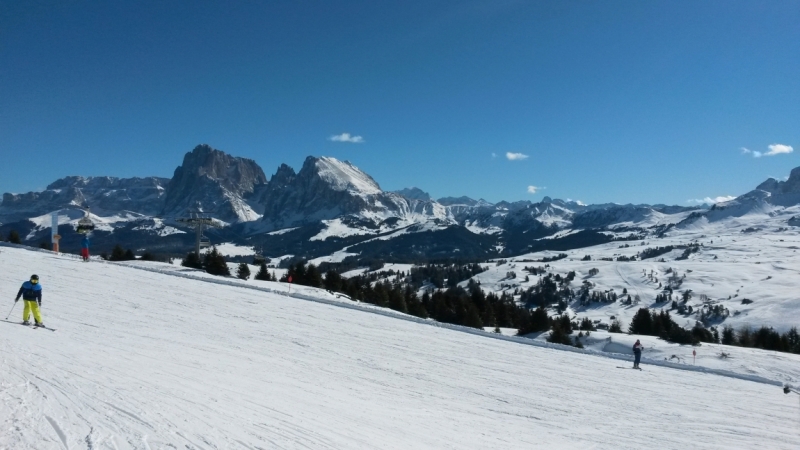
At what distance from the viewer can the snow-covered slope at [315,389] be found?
394 inches

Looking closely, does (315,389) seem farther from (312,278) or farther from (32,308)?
(312,278)

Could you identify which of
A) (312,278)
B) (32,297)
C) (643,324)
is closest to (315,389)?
(32,297)

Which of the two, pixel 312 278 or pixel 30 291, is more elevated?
pixel 312 278

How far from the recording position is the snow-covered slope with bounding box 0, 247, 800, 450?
10.0 m

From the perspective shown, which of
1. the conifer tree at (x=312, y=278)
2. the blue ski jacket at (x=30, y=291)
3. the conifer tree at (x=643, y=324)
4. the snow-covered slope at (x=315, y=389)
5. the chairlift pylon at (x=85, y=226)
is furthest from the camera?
the conifer tree at (x=643, y=324)

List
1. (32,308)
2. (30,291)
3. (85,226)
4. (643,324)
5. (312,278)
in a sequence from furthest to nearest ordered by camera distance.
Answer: (643,324) → (312,278) → (85,226) → (32,308) → (30,291)

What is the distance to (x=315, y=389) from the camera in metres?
15.6

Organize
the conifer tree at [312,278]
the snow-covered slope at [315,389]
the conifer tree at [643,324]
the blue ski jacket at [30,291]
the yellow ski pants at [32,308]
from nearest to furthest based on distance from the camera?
the snow-covered slope at [315,389], the blue ski jacket at [30,291], the yellow ski pants at [32,308], the conifer tree at [312,278], the conifer tree at [643,324]

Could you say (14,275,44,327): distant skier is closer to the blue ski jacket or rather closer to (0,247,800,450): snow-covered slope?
the blue ski jacket

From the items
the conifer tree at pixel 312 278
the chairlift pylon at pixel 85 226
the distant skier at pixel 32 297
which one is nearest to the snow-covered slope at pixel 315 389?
the distant skier at pixel 32 297

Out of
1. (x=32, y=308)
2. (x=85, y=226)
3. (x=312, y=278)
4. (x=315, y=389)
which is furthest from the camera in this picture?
(x=312, y=278)

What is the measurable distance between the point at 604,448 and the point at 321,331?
15667mm

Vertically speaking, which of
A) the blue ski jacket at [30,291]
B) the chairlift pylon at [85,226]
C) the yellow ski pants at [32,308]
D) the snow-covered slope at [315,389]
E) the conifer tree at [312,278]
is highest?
the chairlift pylon at [85,226]

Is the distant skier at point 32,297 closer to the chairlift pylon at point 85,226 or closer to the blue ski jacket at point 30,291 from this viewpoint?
the blue ski jacket at point 30,291
